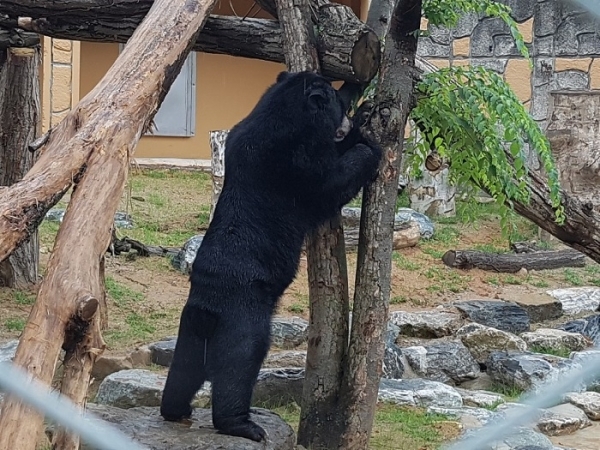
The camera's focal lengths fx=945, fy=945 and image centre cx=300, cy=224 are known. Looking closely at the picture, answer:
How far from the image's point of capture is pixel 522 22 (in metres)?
12.0

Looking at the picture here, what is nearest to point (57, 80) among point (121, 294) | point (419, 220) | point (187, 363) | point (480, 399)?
point (121, 294)

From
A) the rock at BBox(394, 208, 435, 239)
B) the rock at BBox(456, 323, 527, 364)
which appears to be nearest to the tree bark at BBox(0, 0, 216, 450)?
the rock at BBox(456, 323, 527, 364)

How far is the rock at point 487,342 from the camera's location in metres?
→ 7.30

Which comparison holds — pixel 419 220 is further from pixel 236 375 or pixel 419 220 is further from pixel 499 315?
pixel 236 375

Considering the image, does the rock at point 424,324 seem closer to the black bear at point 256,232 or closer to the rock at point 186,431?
the rock at point 186,431

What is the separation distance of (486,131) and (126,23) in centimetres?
244

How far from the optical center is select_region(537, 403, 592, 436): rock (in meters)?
5.77

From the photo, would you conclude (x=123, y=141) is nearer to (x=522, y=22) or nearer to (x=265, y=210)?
(x=265, y=210)

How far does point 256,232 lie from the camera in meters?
4.34

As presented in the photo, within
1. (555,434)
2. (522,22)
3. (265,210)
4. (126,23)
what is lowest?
(555,434)

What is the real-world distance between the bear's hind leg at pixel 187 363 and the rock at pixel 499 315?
4.26 meters

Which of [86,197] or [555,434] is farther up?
[86,197]

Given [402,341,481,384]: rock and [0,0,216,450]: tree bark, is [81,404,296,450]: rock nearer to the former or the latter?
[0,0,216,450]: tree bark

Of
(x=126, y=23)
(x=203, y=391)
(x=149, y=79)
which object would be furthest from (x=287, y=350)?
(x=149, y=79)
